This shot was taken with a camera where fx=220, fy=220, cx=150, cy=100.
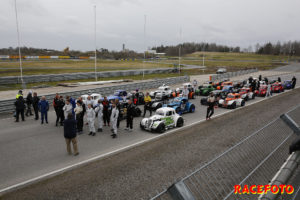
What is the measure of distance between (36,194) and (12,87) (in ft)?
76.2

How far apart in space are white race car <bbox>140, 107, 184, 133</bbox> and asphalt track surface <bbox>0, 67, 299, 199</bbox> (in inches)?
15.0

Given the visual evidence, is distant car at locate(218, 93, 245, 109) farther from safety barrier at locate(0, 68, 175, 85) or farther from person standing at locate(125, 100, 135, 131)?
safety barrier at locate(0, 68, 175, 85)

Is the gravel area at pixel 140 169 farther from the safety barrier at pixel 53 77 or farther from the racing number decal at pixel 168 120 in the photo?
the safety barrier at pixel 53 77

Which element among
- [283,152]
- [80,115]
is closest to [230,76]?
[80,115]

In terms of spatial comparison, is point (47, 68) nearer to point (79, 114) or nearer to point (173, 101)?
point (173, 101)

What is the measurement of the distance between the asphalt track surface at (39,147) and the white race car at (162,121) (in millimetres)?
382

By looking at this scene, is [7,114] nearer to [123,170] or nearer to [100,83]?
[123,170]

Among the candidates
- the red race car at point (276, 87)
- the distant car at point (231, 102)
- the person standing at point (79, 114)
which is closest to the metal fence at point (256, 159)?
the person standing at point (79, 114)

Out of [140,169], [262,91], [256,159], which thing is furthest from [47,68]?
[256,159]

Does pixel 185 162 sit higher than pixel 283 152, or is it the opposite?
pixel 283 152

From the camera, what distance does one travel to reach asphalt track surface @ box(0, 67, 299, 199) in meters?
7.51

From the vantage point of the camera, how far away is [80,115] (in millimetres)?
10961

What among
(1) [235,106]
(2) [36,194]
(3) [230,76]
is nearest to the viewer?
(2) [36,194]

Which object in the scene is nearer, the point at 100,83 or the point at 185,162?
the point at 185,162
